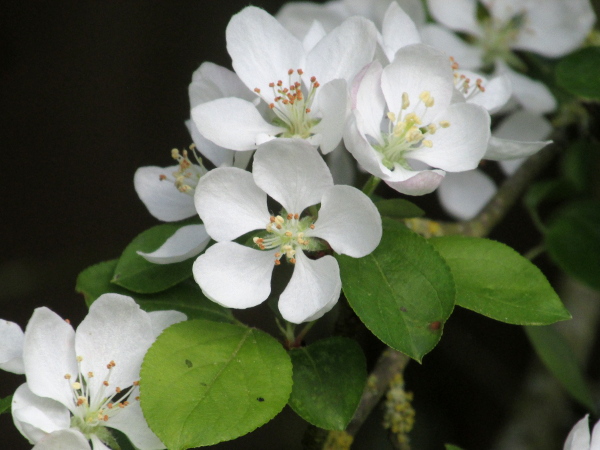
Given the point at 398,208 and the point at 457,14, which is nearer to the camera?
the point at 398,208

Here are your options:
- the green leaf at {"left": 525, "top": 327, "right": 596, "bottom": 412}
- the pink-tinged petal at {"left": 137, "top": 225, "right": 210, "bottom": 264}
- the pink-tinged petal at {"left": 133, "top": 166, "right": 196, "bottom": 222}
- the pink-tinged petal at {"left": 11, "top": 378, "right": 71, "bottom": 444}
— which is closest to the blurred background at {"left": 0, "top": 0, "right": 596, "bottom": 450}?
the green leaf at {"left": 525, "top": 327, "right": 596, "bottom": 412}

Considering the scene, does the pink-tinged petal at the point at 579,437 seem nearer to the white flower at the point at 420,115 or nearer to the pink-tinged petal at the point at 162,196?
the white flower at the point at 420,115

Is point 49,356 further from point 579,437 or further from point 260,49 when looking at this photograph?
point 579,437

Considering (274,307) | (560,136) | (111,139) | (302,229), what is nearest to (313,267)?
(302,229)

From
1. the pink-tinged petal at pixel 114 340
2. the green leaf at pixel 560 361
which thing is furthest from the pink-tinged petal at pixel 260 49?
the green leaf at pixel 560 361

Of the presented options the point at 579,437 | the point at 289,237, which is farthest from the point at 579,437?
the point at 289,237

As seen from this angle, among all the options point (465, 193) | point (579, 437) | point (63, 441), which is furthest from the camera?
point (465, 193)
